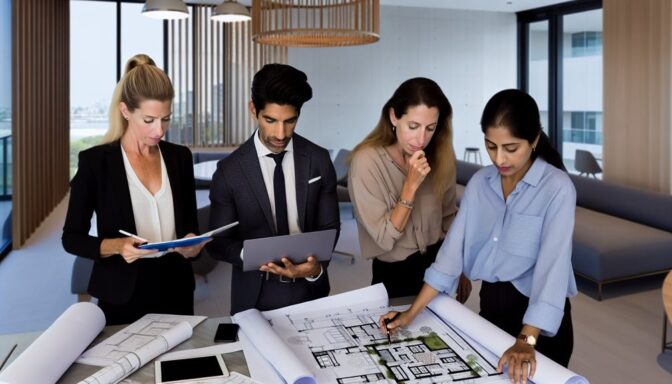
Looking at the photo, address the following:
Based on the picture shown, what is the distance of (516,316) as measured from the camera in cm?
180

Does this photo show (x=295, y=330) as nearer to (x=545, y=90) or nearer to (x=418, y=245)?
(x=418, y=245)

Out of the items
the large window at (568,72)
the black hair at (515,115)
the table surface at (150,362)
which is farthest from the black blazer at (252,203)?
the large window at (568,72)

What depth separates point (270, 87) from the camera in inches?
69.9

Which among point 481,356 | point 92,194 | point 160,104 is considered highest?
point 160,104

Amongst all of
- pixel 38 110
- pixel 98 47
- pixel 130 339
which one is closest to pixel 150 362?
pixel 130 339

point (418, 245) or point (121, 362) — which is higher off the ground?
point (418, 245)

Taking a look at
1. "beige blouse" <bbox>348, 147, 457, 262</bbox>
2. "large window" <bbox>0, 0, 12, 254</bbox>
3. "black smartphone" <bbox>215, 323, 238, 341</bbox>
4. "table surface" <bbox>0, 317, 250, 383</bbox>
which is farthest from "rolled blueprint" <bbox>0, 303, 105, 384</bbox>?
"large window" <bbox>0, 0, 12, 254</bbox>

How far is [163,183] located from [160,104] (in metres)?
0.27

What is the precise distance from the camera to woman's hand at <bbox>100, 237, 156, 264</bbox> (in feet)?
5.76

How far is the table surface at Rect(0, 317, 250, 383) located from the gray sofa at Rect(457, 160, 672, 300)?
145 inches

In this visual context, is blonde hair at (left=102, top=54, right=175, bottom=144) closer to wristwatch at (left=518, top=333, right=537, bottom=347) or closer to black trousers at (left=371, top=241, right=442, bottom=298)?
black trousers at (left=371, top=241, right=442, bottom=298)

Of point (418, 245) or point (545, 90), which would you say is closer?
point (418, 245)

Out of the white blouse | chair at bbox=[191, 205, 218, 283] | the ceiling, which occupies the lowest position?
chair at bbox=[191, 205, 218, 283]

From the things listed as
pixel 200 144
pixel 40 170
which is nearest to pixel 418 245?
pixel 40 170
